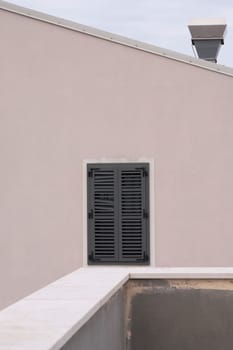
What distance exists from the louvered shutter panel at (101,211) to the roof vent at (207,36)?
3208mm

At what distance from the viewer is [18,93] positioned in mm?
7035

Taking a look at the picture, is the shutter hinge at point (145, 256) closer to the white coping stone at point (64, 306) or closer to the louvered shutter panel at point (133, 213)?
the louvered shutter panel at point (133, 213)

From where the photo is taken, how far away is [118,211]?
693cm

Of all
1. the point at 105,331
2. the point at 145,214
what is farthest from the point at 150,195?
the point at 105,331

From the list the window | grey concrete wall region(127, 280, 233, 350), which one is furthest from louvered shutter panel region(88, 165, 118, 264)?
grey concrete wall region(127, 280, 233, 350)

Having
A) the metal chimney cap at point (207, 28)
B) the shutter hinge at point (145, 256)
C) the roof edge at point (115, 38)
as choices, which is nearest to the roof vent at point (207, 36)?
the metal chimney cap at point (207, 28)

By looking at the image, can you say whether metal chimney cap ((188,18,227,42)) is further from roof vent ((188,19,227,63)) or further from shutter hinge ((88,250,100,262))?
shutter hinge ((88,250,100,262))

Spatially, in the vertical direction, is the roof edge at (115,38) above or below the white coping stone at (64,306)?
above

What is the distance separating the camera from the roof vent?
30.8ft

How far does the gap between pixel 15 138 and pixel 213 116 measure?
6.35 ft

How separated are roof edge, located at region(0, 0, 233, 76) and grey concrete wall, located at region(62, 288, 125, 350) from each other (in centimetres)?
335

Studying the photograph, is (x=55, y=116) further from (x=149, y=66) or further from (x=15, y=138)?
(x=149, y=66)

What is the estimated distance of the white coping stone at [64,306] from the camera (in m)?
2.11

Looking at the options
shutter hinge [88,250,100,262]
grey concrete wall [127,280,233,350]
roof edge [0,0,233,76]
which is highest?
roof edge [0,0,233,76]
